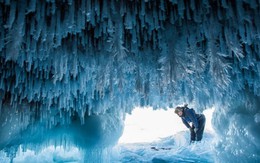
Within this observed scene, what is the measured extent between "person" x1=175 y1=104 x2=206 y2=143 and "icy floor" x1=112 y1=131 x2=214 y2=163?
31.9ft

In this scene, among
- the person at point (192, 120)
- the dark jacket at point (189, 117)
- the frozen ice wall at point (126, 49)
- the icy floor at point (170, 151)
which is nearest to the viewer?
the frozen ice wall at point (126, 49)

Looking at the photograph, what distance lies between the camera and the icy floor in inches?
701

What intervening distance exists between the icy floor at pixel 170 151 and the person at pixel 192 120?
382 inches

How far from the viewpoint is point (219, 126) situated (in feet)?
30.8

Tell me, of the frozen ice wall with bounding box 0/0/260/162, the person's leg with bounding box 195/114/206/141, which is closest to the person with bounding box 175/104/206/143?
the person's leg with bounding box 195/114/206/141

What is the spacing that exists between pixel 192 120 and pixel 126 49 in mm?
5184

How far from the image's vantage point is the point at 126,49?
3.84 meters

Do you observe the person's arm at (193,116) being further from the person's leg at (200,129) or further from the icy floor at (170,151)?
the icy floor at (170,151)

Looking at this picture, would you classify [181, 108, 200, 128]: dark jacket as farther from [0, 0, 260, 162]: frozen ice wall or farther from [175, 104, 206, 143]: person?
[0, 0, 260, 162]: frozen ice wall

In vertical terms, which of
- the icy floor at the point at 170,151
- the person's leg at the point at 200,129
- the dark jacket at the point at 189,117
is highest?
the dark jacket at the point at 189,117

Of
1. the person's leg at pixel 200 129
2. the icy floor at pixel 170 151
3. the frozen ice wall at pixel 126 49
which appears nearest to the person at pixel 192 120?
the person's leg at pixel 200 129

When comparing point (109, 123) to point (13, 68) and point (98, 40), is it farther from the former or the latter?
point (98, 40)

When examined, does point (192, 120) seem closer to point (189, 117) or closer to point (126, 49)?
point (189, 117)

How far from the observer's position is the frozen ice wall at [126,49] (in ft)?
11.0
